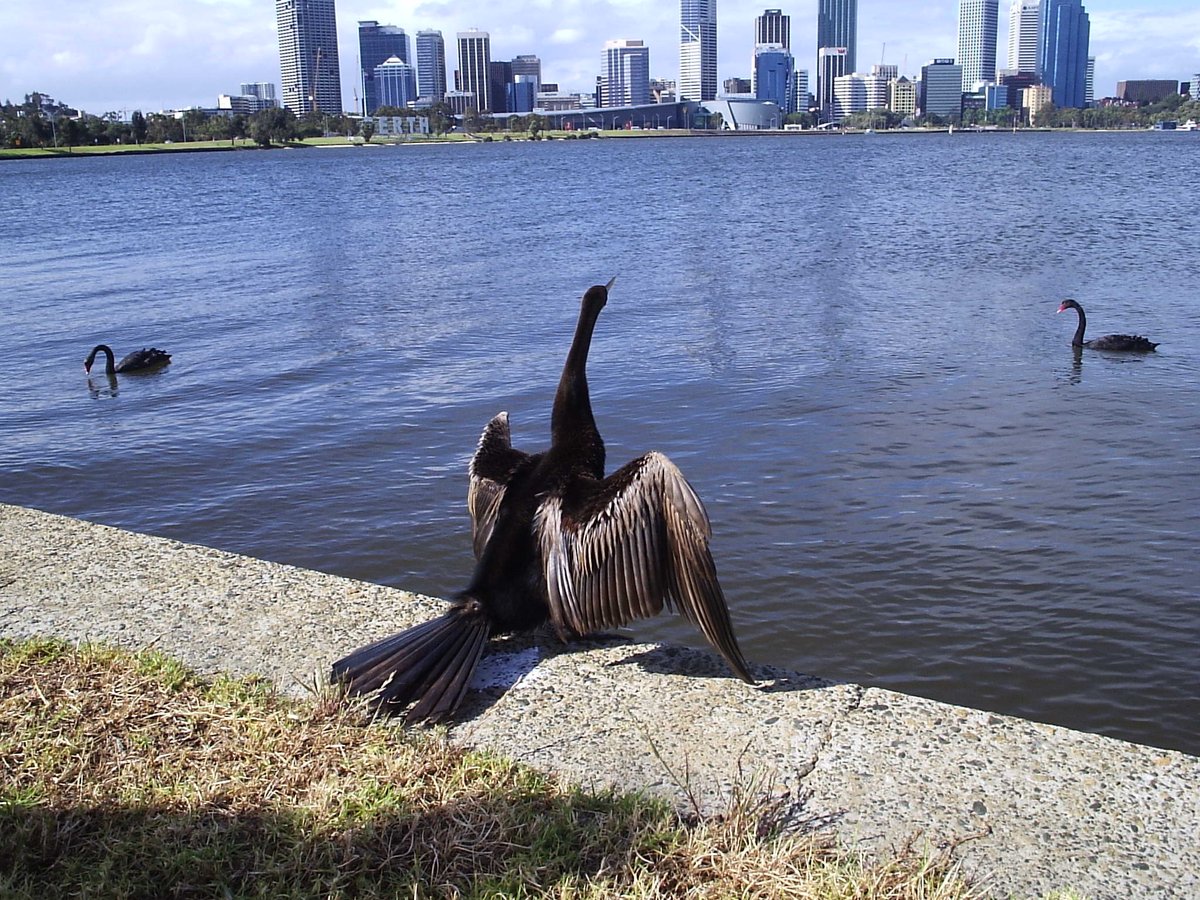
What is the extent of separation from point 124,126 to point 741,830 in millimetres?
161765

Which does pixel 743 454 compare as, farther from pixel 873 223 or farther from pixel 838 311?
pixel 873 223

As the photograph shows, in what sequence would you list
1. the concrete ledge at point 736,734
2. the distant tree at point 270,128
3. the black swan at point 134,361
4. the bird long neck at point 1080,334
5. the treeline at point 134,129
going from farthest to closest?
the distant tree at point 270,128 < the treeline at point 134,129 < the black swan at point 134,361 < the bird long neck at point 1080,334 < the concrete ledge at point 736,734

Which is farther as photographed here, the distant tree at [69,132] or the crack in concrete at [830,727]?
the distant tree at [69,132]

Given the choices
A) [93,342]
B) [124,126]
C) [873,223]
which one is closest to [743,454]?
[93,342]

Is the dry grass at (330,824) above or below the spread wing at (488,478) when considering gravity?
below

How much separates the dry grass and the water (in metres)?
3.46

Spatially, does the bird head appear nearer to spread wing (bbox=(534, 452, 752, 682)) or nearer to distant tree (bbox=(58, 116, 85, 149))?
spread wing (bbox=(534, 452, 752, 682))

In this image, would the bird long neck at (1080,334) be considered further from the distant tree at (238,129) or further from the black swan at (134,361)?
the distant tree at (238,129)

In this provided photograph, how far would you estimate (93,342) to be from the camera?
1786 centimetres

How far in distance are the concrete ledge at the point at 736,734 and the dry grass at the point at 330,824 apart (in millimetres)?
201

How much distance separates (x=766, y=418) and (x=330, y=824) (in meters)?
9.06

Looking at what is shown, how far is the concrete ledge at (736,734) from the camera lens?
319cm

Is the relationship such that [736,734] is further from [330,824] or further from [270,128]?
[270,128]

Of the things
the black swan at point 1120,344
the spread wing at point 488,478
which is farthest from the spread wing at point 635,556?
the black swan at point 1120,344
